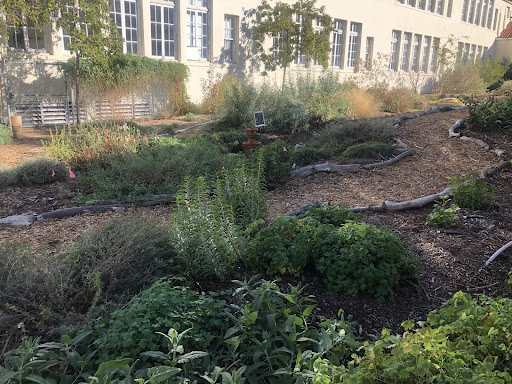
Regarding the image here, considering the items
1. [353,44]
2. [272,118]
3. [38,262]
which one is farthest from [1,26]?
[353,44]

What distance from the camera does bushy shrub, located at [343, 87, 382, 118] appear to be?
11091 millimetres

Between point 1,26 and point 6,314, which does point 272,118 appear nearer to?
point 1,26

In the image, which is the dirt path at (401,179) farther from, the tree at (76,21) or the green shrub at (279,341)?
the tree at (76,21)

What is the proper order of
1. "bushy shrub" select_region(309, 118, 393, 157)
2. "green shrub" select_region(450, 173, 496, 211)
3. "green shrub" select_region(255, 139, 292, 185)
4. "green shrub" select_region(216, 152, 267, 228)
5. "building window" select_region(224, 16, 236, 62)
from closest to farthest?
"green shrub" select_region(216, 152, 267, 228) → "green shrub" select_region(450, 173, 496, 211) → "green shrub" select_region(255, 139, 292, 185) → "bushy shrub" select_region(309, 118, 393, 157) → "building window" select_region(224, 16, 236, 62)

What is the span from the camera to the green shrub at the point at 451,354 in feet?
5.49

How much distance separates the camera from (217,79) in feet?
51.3

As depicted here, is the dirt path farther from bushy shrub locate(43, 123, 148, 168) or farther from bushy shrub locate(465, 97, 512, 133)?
bushy shrub locate(43, 123, 148, 168)

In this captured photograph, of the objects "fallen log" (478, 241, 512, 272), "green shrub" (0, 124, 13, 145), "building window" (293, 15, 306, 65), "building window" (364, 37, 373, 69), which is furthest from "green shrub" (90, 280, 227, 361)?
"building window" (364, 37, 373, 69)

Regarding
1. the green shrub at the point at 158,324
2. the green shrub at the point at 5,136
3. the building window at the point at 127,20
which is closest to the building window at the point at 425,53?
the building window at the point at 127,20

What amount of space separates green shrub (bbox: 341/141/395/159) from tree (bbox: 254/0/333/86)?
11050 mm

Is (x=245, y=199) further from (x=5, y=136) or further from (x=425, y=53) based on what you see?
(x=425, y=53)

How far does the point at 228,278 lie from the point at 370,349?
1335mm

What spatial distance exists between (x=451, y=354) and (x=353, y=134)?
667 centimetres

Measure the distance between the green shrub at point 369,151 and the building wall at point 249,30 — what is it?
897cm
